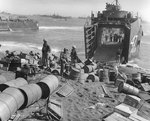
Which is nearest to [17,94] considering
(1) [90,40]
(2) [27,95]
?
(2) [27,95]

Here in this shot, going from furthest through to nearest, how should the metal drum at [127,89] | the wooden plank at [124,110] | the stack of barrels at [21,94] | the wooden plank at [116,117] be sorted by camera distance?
the metal drum at [127,89] < the wooden plank at [124,110] < the wooden plank at [116,117] < the stack of barrels at [21,94]

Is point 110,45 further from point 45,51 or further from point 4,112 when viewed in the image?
point 4,112

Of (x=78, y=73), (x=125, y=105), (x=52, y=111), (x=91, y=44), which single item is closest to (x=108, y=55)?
(x=91, y=44)

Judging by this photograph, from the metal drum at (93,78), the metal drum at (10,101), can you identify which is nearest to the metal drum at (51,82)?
the metal drum at (10,101)

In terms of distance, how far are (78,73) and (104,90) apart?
1888mm

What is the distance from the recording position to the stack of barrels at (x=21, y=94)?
24.3 feet

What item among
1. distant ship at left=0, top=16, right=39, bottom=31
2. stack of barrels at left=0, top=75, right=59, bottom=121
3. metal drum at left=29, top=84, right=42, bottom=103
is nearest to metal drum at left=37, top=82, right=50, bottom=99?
stack of barrels at left=0, top=75, right=59, bottom=121

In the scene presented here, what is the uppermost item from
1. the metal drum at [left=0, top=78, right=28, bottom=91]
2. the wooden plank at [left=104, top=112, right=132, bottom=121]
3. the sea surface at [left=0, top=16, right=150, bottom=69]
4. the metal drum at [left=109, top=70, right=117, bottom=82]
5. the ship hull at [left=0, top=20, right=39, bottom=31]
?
the metal drum at [left=0, top=78, right=28, bottom=91]

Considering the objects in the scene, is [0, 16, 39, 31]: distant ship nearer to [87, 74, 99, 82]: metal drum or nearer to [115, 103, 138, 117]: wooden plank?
[87, 74, 99, 82]: metal drum

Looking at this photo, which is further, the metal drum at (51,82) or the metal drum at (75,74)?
the metal drum at (75,74)

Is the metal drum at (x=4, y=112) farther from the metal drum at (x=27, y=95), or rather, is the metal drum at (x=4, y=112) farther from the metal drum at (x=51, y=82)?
the metal drum at (x=51, y=82)

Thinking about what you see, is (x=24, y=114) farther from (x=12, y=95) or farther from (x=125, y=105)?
(x=125, y=105)

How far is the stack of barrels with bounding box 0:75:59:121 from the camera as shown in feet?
24.3

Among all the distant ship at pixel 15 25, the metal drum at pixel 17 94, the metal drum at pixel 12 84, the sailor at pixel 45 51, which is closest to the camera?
the metal drum at pixel 17 94
